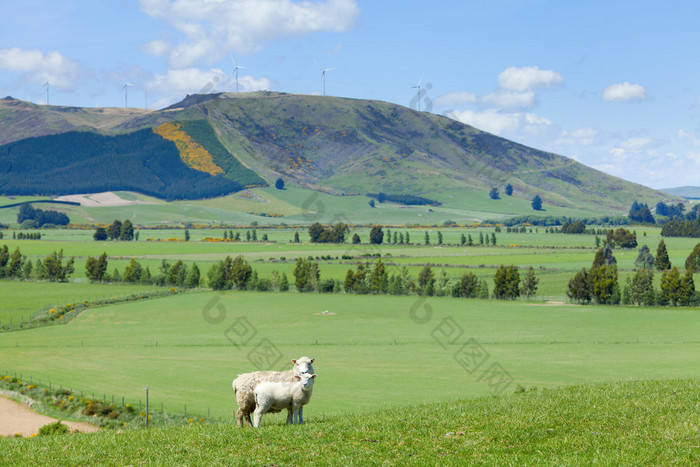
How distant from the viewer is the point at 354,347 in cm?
6950

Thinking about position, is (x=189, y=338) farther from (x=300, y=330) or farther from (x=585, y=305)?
(x=585, y=305)

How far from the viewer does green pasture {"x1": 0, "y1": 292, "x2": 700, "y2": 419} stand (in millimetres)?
47719

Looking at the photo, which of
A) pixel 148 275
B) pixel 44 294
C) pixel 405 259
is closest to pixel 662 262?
pixel 405 259

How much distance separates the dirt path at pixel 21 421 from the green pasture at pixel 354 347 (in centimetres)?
464

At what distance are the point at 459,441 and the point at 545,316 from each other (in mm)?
82257

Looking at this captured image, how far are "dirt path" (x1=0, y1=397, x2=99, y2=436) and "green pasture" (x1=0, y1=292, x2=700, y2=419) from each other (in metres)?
4.64

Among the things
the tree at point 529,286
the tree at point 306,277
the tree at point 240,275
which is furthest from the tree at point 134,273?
the tree at point 529,286

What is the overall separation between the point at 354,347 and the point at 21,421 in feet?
117

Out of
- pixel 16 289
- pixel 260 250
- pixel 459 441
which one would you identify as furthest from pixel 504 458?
pixel 260 250

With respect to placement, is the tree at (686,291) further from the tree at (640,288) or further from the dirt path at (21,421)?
the dirt path at (21,421)

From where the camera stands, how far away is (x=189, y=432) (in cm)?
1919

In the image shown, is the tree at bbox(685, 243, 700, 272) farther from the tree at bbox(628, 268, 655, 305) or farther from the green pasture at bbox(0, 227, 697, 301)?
the tree at bbox(628, 268, 655, 305)

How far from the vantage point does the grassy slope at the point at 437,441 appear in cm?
1541

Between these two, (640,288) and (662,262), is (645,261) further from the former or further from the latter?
(640,288)
